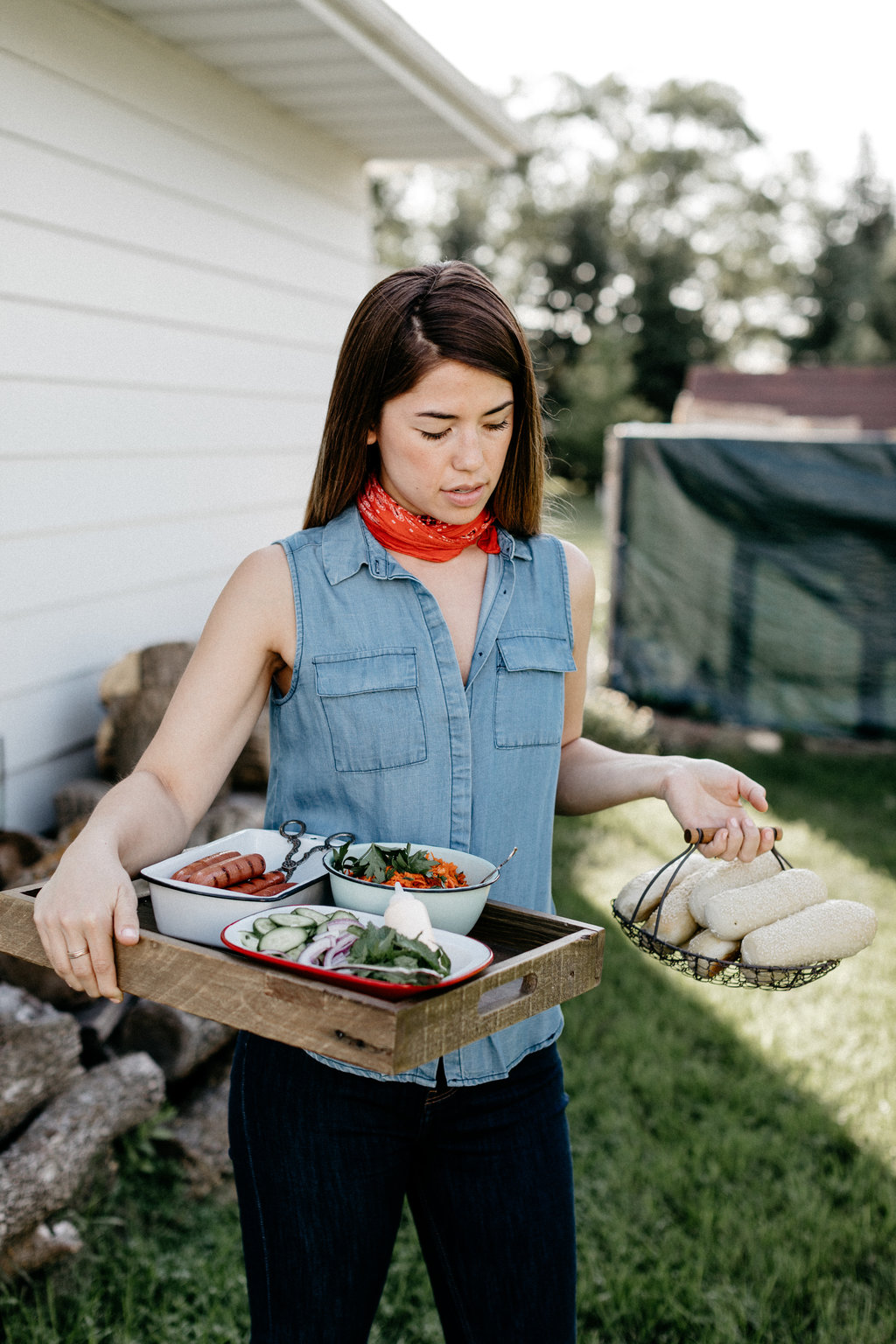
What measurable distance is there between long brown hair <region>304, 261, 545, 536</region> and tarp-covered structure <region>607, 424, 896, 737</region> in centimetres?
566

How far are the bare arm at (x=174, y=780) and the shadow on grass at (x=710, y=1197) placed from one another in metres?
1.91

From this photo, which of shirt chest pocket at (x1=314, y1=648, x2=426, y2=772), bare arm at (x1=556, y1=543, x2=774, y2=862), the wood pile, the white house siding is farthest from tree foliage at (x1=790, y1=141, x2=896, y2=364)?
shirt chest pocket at (x1=314, y1=648, x2=426, y2=772)

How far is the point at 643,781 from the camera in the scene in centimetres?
180

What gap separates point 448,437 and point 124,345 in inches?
105

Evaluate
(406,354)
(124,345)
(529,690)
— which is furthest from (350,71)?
(529,690)

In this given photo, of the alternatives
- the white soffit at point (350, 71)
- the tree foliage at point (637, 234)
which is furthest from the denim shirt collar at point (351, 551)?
the tree foliage at point (637, 234)

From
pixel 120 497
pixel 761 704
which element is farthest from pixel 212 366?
pixel 761 704

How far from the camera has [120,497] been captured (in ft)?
13.0

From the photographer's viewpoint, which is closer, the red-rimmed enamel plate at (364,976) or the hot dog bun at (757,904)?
the red-rimmed enamel plate at (364,976)

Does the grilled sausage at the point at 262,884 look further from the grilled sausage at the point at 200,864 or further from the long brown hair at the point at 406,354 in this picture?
the long brown hair at the point at 406,354

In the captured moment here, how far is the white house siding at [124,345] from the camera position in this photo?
3.43 meters

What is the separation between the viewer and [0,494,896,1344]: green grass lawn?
2.69 m

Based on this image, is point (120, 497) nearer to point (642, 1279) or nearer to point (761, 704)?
point (642, 1279)

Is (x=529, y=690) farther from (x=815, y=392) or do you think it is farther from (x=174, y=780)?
(x=815, y=392)
